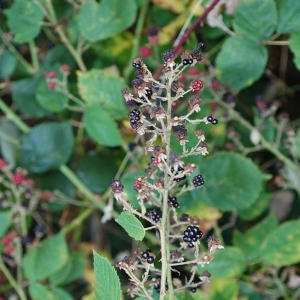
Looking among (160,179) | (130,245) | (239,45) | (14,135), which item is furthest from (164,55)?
(130,245)

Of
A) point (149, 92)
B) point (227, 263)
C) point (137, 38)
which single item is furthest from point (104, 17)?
point (227, 263)

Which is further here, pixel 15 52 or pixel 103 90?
pixel 15 52

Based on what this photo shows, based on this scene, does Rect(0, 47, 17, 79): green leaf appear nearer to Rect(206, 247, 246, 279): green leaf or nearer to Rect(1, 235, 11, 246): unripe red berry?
Rect(1, 235, 11, 246): unripe red berry

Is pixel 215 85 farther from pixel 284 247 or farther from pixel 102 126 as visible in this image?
pixel 284 247

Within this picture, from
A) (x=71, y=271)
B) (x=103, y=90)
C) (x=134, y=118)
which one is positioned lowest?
(x=71, y=271)

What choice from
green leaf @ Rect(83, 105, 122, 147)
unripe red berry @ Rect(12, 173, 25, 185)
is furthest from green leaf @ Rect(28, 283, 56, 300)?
green leaf @ Rect(83, 105, 122, 147)

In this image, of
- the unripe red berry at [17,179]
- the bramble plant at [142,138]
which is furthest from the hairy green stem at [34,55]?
the unripe red berry at [17,179]
